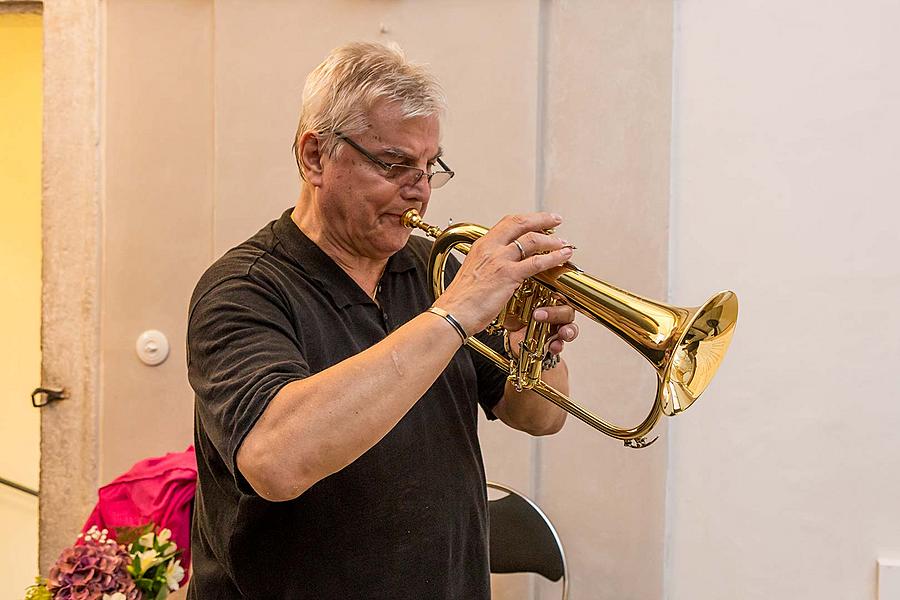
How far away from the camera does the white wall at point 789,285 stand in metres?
2.40

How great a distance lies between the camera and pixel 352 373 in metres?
1.24

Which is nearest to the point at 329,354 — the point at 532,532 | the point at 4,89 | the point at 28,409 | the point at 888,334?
the point at 532,532

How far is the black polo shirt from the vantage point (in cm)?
138

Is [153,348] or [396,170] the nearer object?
[396,170]

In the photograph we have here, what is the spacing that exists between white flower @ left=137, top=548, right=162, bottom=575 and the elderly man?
0.60m

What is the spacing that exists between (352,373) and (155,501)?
128cm

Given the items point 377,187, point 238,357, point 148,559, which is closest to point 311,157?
point 377,187

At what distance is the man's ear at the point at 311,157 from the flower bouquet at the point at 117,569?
99cm

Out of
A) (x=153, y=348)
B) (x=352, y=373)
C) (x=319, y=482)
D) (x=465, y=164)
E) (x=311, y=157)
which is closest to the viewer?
(x=352, y=373)

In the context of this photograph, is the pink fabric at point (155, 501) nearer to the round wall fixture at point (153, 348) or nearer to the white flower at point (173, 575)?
the white flower at point (173, 575)

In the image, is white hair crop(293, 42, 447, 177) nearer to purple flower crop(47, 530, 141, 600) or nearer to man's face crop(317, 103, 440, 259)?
man's face crop(317, 103, 440, 259)

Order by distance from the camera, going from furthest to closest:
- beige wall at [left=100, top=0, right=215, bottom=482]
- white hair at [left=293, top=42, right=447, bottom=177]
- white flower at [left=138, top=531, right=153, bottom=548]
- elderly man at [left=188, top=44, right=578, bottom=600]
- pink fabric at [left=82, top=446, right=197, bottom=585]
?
1. beige wall at [left=100, top=0, right=215, bottom=482]
2. pink fabric at [left=82, top=446, right=197, bottom=585]
3. white flower at [left=138, top=531, right=153, bottom=548]
4. white hair at [left=293, top=42, right=447, bottom=177]
5. elderly man at [left=188, top=44, right=578, bottom=600]

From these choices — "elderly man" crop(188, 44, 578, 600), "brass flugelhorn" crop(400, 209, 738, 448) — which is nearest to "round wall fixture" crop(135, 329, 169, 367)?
"elderly man" crop(188, 44, 578, 600)

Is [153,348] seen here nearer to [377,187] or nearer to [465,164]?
[465,164]
